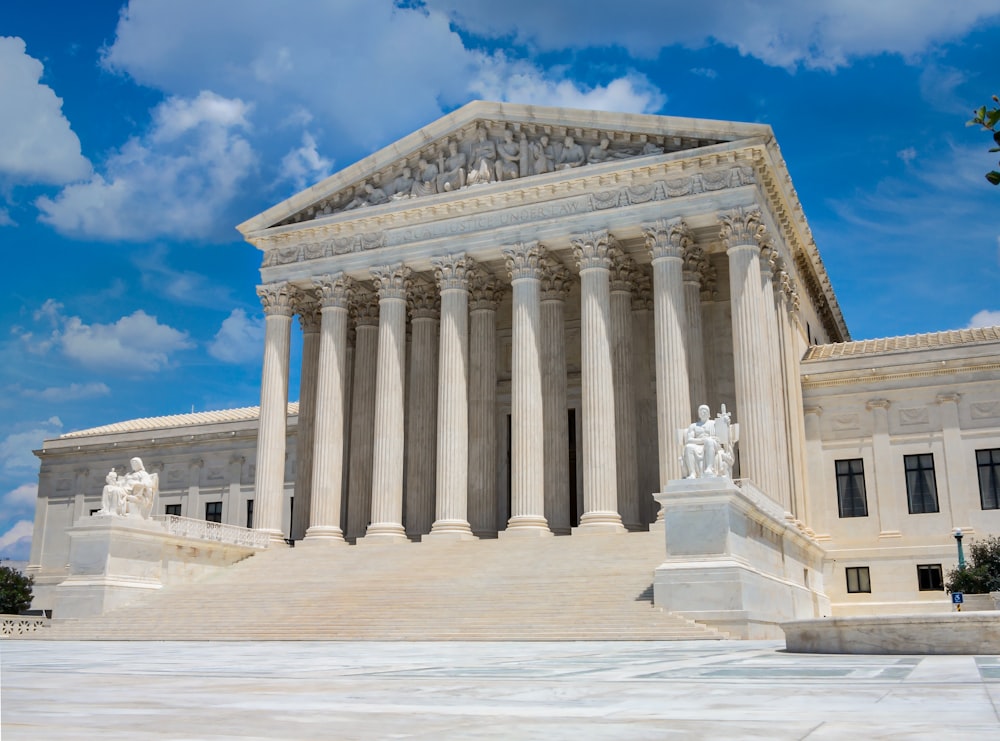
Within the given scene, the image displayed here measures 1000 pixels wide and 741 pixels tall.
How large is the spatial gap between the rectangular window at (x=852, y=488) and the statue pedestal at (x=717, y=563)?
568 inches

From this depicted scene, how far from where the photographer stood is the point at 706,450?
3003 centimetres

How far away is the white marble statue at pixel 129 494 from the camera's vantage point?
127ft

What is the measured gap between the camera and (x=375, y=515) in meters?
43.7

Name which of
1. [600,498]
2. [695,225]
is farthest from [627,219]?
[600,498]

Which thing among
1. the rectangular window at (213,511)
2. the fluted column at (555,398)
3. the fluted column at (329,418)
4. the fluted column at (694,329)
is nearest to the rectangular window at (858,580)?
the fluted column at (694,329)

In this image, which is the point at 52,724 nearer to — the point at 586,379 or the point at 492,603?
the point at 492,603

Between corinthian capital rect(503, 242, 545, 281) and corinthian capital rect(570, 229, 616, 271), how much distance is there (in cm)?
186

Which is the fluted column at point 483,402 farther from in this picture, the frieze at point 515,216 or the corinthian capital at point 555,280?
the corinthian capital at point 555,280

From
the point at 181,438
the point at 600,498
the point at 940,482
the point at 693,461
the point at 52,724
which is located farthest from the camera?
the point at 181,438

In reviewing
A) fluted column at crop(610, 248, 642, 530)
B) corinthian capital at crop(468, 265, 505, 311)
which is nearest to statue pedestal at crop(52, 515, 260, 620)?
corinthian capital at crop(468, 265, 505, 311)

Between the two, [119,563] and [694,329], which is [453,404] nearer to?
[694,329]

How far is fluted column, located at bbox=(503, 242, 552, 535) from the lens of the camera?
4084 cm

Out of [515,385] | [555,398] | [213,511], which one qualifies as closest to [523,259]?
[515,385]

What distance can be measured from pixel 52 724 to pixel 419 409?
41.4 m
